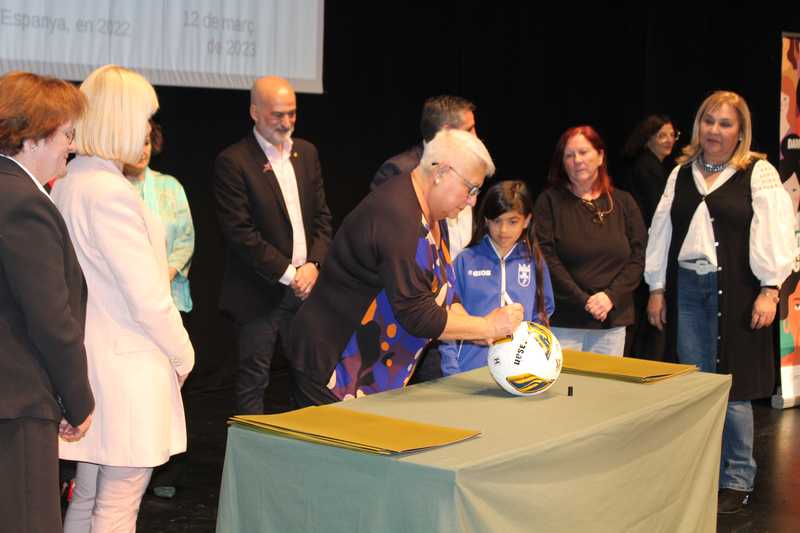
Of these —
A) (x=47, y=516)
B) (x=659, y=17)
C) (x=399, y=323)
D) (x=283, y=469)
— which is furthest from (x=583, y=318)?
(x=659, y=17)

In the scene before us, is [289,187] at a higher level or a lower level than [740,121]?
lower

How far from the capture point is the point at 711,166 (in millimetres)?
3928

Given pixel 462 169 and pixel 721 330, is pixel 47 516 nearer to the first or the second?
pixel 462 169

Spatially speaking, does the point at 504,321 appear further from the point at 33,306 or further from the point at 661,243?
the point at 661,243

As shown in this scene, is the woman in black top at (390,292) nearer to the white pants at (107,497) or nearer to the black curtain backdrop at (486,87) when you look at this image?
the white pants at (107,497)

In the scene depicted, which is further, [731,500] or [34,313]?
[731,500]

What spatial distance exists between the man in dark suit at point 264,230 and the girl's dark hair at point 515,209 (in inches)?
30.7

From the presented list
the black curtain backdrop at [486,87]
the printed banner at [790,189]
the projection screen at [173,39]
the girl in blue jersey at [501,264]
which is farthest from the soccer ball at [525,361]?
the printed banner at [790,189]

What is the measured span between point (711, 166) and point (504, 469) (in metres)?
2.23

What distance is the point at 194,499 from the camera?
3.86 meters

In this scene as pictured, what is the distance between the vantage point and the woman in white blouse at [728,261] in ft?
12.6

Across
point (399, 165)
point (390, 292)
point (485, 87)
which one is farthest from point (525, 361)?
point (485, 87)

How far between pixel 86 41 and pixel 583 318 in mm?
2423

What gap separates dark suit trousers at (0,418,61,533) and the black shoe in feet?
8.35
